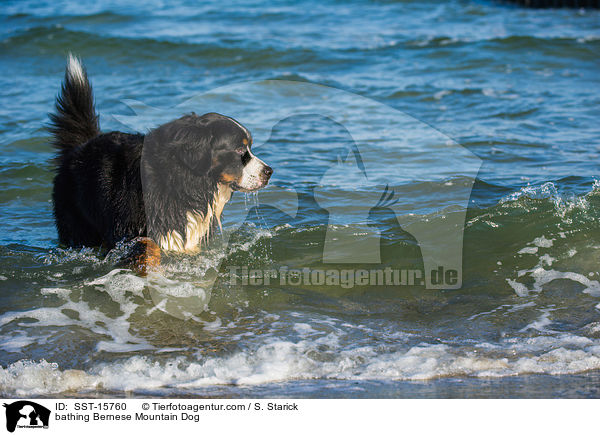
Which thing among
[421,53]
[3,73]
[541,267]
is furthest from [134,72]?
[541,267]

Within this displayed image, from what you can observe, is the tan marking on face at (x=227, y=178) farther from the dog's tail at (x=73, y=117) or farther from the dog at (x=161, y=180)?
the dog's tail at (x=73, y=117)

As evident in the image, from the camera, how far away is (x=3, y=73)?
10.9 metres

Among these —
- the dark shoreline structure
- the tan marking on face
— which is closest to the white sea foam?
the tan marking on face

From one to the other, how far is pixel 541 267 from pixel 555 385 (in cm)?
165

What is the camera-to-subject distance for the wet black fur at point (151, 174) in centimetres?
446

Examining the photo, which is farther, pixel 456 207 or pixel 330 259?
pixel 456 207

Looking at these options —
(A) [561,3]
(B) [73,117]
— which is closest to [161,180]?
(B) [73,117]

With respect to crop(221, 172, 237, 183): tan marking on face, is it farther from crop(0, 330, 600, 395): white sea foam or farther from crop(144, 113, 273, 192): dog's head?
crop(0, 330, 600, 395): white sea foam

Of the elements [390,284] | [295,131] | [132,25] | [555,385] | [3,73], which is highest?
[132,25]

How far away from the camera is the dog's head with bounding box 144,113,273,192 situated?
4441mm

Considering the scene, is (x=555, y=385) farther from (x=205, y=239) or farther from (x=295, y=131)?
(x=295, y=131)
